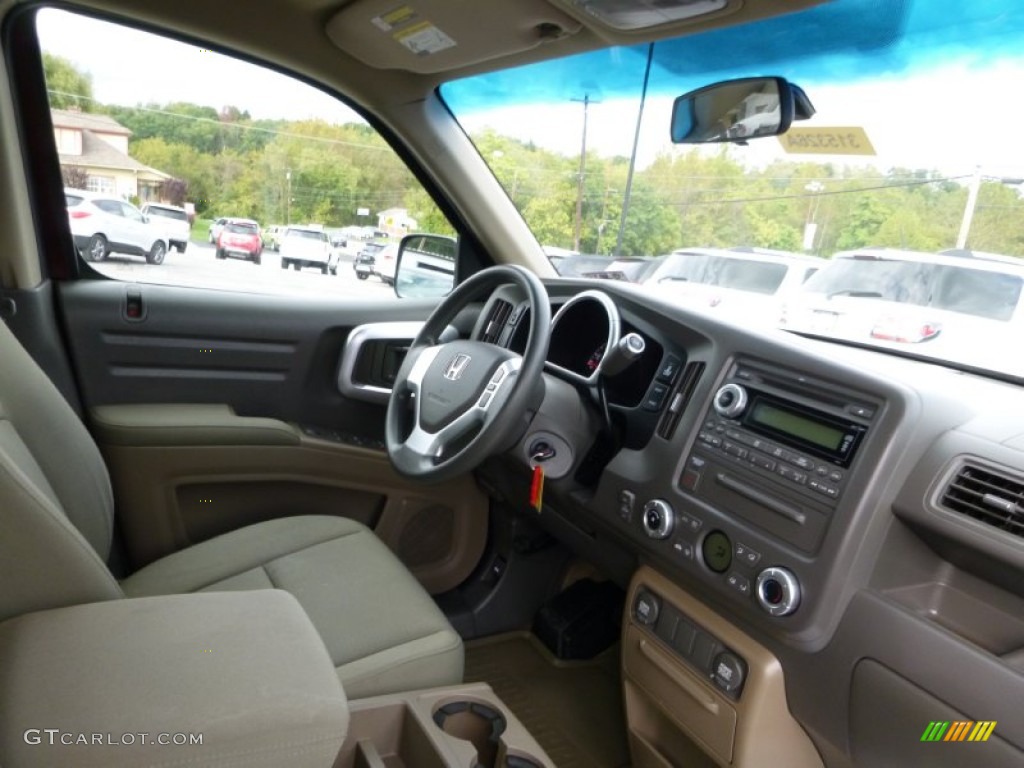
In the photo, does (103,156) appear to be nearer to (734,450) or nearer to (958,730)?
(734,450)

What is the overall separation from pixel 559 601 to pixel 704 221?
3.99ft

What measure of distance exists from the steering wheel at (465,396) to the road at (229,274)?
0.76 m

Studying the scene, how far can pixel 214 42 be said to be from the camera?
83.0 inches

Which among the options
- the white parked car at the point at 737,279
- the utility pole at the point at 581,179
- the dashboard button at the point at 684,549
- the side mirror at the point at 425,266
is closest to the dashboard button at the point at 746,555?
the dashboard button at the point at 684,549

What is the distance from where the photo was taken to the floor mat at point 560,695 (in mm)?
1955

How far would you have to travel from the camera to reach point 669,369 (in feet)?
5.38

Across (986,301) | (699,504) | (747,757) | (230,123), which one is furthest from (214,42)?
(747,757)

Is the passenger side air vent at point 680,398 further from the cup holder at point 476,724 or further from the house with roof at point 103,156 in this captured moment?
the house with roof at point 103,156

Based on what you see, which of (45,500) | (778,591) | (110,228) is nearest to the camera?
(45,500)

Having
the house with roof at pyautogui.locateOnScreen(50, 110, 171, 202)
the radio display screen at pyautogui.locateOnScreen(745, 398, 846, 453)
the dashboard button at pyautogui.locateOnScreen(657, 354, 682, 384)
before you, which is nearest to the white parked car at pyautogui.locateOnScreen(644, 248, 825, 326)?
the dashboard button at pyautogui.locateOnScreen(657, 354, 682, 384)

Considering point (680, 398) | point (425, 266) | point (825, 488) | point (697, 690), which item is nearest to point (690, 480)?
point (680, 398)

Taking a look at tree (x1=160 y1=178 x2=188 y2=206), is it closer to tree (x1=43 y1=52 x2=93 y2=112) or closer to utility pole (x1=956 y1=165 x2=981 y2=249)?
tree (x1=43 y1=52 x2=93 y2=112)

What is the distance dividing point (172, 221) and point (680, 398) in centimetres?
166

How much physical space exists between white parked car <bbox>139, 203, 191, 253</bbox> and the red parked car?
0.33 ft
